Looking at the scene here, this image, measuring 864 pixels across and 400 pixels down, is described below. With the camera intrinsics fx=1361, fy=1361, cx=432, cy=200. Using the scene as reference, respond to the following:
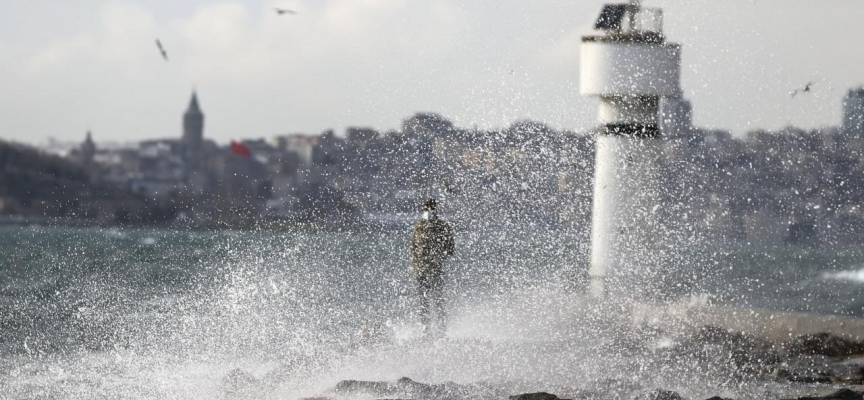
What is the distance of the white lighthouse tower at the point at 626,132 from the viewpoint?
21188mm

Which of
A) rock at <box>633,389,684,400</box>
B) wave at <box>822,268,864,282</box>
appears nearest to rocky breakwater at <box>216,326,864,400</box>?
rock at <box>633,389,684,400</box>

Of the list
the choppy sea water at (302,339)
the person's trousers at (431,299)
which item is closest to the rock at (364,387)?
the choppy sea water at (302,339)

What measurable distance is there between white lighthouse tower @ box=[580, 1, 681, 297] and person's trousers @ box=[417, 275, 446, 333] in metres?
4.58

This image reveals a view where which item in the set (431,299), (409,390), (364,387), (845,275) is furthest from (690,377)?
(845,275)

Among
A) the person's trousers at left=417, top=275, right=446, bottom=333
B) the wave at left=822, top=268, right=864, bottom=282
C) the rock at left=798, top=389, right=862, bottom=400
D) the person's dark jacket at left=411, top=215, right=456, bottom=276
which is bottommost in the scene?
the wave at left=822, top=268, right=864, bottom=282

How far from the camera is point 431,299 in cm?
1781

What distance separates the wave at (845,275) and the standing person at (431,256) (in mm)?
56477

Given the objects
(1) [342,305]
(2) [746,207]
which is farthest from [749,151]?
(1) [342,305]

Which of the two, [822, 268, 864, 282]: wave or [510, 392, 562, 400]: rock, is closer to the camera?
[510, 392, 562, 400]: rock

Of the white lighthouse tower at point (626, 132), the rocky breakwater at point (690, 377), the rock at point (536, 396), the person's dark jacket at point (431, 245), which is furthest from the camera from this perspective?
the white lighthouse tower at point (626, 132)

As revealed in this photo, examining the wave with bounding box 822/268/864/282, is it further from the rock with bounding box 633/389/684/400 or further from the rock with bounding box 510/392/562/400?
the rock with bounding box 510/392/562/400

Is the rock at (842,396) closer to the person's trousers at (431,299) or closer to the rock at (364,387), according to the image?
the rock at (364,387)

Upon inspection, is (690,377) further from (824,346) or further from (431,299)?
(431,299)

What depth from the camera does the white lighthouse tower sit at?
21.2 m
